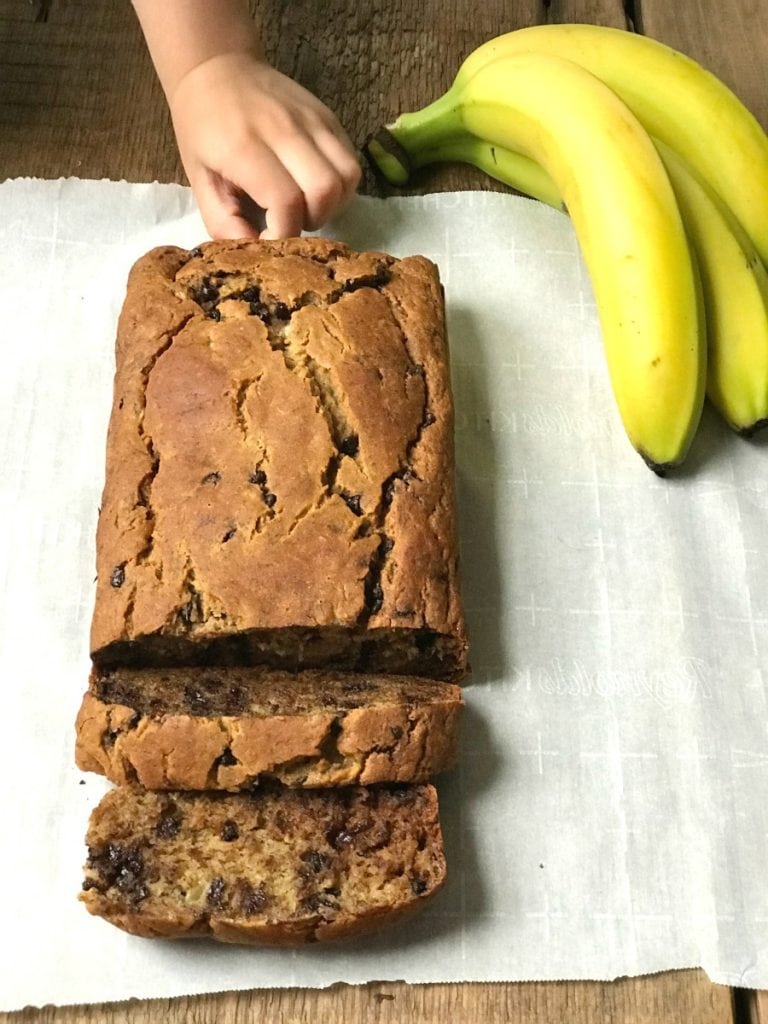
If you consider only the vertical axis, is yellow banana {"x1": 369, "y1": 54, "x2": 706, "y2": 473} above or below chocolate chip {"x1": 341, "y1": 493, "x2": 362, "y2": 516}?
above

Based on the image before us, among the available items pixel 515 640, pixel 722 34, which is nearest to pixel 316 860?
pixel 515 640

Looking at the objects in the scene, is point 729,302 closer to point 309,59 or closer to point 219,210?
point 219,210

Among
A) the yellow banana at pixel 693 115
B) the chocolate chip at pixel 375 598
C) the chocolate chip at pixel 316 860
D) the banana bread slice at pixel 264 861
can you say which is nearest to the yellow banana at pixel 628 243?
the yellow banana at pixel 693 115

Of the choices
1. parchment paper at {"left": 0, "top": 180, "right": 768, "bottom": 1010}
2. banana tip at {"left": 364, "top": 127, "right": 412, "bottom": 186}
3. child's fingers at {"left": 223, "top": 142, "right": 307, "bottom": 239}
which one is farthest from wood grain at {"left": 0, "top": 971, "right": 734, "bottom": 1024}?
banana tip at {"left": 364, "top": 127, "right": 412, "bottom": 186}

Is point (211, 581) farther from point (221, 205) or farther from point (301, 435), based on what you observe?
point (221, 205)

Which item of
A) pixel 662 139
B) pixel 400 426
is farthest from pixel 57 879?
pixel 662 139

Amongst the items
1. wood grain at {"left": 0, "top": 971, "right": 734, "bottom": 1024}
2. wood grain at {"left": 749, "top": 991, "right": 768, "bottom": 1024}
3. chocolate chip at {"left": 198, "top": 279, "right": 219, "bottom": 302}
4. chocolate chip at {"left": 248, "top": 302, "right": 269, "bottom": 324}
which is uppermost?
chocolate chip at {"left": 198, "top": 279, "right": 219, "bottom": 302}

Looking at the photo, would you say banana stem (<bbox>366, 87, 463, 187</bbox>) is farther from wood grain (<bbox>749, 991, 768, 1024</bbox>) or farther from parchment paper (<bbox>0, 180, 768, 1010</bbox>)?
wood grain (<bbox>749, 991, 768, 1024</bbox>)
